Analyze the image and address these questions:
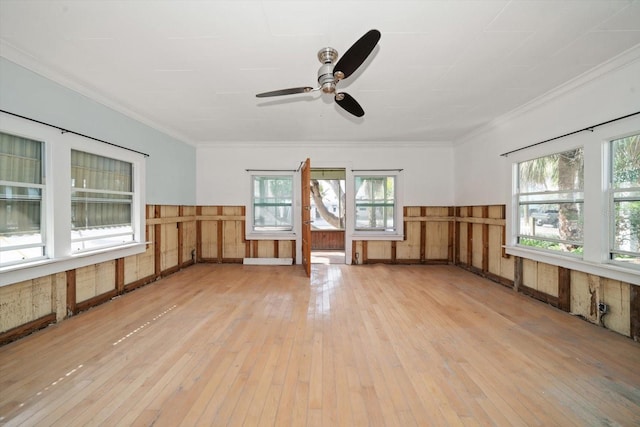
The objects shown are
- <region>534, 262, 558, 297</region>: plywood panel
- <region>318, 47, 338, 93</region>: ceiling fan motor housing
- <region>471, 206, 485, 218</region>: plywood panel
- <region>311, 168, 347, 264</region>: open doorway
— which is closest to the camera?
<region>318, 47, 338, 93</region>: ceiling fan motor housing

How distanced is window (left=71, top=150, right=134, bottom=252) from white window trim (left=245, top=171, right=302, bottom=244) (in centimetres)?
225

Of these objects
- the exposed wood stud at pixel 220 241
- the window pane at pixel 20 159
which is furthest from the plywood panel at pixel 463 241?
the window pane at pixel 20 159

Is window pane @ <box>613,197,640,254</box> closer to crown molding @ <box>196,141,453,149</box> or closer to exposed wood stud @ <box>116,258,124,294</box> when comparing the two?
crown molding @ <box>196,141,453,149</box>

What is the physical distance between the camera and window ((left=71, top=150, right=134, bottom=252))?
3.23 meters

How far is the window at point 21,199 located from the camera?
8.15ft

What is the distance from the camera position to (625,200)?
2652 millimetres

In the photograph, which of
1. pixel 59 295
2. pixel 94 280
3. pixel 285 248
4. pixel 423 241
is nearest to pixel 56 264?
pixel 59 295

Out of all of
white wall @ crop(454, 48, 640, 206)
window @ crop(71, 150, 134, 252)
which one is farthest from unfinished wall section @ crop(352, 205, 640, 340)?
window @ crop(71, 150, 134, 252)

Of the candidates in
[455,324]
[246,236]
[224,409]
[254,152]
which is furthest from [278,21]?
[246,236]

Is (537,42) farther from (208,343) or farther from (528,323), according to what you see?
(208,343)

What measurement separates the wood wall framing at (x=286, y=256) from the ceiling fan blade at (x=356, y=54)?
10.6ft

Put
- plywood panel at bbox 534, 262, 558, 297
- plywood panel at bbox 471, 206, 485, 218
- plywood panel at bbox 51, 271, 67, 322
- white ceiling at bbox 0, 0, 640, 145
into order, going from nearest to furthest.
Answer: white ceiling at bbox 0, 0, 640, 145
plywood panel at bbox 51, 271, 67, 322
plywood panel at bbox 534, 262, 558, 297
plywood panel at bbox 471, 206, 485, 218

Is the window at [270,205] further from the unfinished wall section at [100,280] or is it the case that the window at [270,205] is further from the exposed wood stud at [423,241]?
the exposed wood stud at [423,241]

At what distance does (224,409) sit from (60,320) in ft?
8.32
